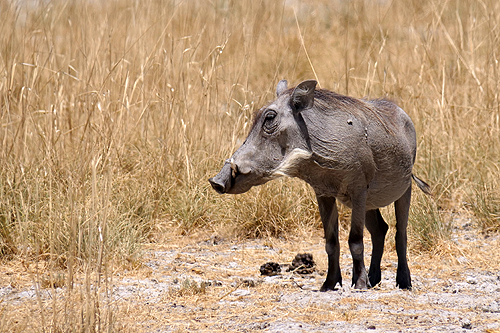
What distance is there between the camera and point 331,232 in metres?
3.89

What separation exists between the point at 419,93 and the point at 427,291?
3.46m

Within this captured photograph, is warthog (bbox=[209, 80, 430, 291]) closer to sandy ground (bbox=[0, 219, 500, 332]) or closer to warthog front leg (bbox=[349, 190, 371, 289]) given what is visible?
warthog front leg (bbox=[349, 190, 371, 289])

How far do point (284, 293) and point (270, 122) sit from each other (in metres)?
1.03

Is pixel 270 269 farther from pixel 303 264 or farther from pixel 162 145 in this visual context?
pixel 162 145

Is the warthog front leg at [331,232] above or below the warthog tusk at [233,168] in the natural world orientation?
below

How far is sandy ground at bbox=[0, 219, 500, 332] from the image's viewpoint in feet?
10.7

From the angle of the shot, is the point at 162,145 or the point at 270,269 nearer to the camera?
the point at 270,269

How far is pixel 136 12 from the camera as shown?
671cm

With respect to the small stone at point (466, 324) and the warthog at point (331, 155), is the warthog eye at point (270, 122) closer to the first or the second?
the warthog at point (331, 155)

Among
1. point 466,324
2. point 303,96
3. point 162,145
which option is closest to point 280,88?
point 303,96

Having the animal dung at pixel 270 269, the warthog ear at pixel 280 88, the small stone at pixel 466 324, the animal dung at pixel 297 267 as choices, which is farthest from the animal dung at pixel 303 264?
the small stone at pixel 466 324

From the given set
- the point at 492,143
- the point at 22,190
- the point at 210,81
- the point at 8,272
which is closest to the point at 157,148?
the point at 210,81

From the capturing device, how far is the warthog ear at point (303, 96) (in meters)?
3.57

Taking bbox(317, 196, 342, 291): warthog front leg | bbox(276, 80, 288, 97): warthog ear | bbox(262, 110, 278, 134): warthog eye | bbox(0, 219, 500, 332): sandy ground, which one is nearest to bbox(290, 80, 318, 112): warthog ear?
bbox(262, 110, 278, 134): warthog eye
